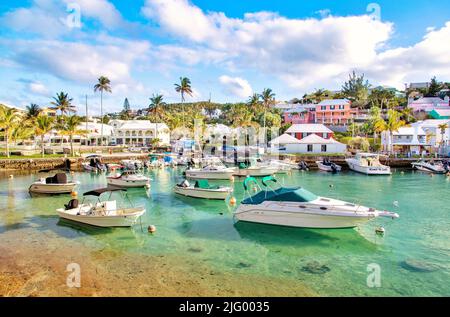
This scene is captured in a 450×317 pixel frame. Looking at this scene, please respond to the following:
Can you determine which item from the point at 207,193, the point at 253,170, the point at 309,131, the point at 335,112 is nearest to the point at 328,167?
the point at 253,170

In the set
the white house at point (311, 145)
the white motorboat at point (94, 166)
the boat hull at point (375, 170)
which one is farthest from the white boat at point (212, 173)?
the white house at point (311, 145)

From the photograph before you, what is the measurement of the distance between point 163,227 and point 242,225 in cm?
519

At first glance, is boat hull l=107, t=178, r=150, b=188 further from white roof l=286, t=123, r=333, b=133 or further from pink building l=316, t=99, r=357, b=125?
pink building l=316, t=99, r=357, b=125

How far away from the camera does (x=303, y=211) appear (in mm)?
17641

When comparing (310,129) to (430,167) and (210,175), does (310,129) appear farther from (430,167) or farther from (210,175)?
(210,175)

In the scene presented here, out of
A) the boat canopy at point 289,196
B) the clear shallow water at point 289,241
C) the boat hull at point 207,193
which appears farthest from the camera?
the boat hull at point 207,193

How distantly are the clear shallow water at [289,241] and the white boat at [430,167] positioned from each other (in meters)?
24.0

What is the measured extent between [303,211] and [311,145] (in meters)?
47.5

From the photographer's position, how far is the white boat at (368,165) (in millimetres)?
46562

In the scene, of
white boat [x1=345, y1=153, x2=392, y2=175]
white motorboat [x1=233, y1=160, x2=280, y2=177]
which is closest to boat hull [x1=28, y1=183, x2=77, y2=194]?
white motorboat [x1=233, y1=160, x2=280, y2=177]

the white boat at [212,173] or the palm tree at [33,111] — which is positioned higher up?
the palm tree at [33,111]

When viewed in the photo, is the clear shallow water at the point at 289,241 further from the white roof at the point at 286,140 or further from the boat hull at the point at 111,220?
the white roof at the point at 286,140

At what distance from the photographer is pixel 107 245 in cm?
1641

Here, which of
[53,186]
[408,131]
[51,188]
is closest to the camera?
[53,186]
